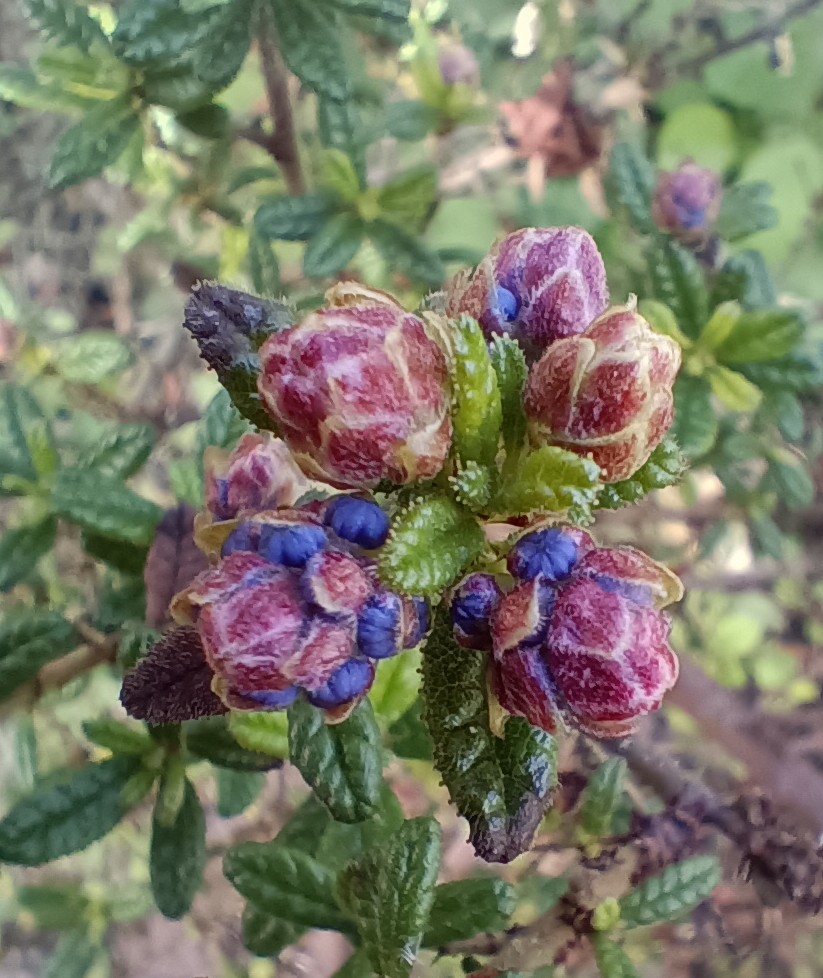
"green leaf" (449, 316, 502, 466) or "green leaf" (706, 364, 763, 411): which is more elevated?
"green leaf" (449, 316, 502, 466)

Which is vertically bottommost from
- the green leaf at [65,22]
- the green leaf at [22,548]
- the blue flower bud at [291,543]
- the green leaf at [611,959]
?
the green leaf at [611,959]

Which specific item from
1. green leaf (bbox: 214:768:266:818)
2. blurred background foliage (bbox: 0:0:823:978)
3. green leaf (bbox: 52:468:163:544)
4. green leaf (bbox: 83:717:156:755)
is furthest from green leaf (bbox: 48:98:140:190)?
green leaf (bbox: 214:768:266:818)

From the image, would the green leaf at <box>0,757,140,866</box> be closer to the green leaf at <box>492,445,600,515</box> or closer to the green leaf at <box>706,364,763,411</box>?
the green leaf at <box>492,445,600,515</box>

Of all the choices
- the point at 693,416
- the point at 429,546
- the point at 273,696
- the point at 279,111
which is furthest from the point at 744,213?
the point at 273,696

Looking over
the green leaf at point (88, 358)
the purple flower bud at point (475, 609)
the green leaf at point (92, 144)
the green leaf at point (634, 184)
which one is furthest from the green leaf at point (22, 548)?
the green leaf at point (634, 184)

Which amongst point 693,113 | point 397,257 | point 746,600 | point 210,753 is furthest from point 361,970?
point 693,113

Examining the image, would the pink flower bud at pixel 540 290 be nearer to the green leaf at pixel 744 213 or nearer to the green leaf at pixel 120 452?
the green leaf at pixel 120 452
